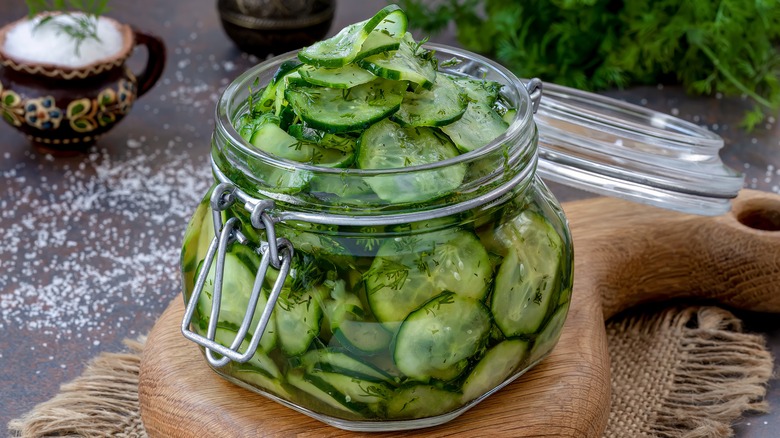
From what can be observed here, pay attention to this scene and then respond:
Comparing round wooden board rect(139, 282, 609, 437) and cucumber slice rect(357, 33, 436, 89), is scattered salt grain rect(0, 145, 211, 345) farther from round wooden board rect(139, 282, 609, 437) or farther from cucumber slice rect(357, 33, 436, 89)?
cucumber slice rect(357, 33, 436, 89)

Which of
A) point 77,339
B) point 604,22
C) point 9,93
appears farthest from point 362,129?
point 604,22

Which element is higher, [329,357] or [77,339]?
[329,357]

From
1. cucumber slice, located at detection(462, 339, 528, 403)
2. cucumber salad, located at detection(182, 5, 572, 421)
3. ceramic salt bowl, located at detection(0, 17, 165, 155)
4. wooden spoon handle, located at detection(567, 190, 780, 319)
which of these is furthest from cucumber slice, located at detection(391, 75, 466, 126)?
ceramic salt bowl, located at detection(0, 17, 165, 155)

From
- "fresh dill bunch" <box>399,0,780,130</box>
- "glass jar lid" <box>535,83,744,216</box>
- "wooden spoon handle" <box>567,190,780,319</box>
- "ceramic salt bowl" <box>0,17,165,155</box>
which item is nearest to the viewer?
"glass jar lid" <box>535,83,744,216</box>

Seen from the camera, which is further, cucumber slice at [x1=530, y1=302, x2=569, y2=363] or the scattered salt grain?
the scattered salt grain

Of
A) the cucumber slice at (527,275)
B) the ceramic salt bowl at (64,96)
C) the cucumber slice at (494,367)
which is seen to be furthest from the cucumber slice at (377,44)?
the ceramic salt bowl at (64,96)

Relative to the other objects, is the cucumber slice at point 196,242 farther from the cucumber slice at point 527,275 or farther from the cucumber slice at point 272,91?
the cucumber slice at point 527,275

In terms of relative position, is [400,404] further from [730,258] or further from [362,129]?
[730,258]
